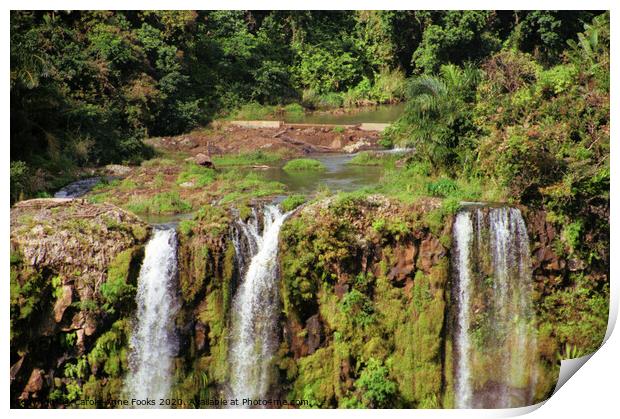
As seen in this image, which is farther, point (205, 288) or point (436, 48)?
point (436, 48)

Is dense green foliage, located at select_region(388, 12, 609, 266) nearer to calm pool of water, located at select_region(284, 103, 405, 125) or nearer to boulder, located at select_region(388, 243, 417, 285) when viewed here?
calm pool of water, located at select_region(284, 103, 405, 125)

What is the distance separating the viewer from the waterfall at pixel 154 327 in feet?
24.1

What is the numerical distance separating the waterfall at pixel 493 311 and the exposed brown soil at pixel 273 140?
2.82 meters

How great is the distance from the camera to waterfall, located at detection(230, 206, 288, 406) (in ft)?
24.3

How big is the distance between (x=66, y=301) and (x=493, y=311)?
14.2ft

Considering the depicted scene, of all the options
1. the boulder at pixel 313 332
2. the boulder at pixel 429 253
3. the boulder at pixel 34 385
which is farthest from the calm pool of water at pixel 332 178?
the boulder at pixel 34 385

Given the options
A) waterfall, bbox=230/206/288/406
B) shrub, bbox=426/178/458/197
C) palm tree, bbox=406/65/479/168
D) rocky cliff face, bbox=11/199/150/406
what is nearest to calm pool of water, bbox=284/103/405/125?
palm tree, bbox=406/65/479/168

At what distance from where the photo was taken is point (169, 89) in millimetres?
9492

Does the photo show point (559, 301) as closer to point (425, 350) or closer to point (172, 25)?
point (425, 350)

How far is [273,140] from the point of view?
10188 mm

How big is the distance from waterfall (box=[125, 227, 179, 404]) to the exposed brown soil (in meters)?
2.10

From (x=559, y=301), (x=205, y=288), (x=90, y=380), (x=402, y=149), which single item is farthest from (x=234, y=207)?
(x=559, y=301)

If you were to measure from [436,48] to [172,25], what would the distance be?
3.28 meters

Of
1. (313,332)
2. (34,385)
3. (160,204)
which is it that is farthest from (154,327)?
(313,332)
